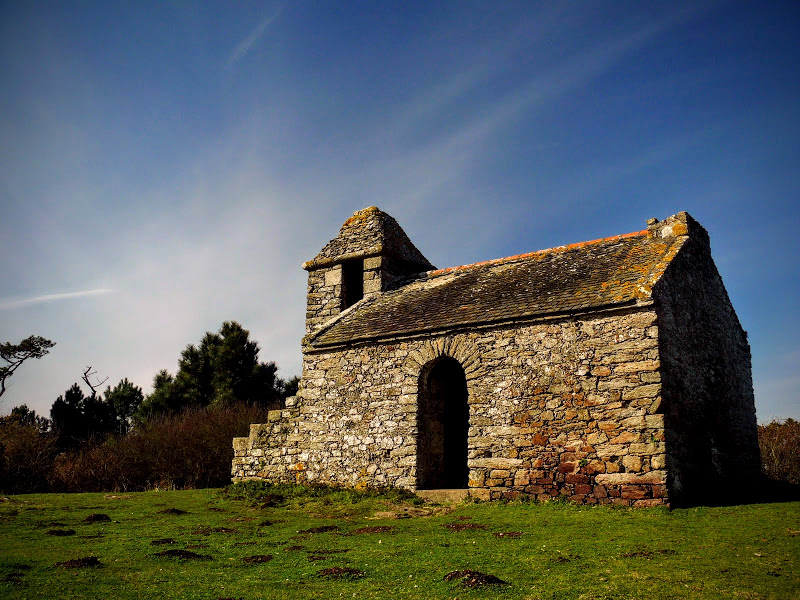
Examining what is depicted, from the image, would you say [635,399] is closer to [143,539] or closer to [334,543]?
[334,543]

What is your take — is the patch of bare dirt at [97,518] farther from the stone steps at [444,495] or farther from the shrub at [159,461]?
the shrub at [159,461]

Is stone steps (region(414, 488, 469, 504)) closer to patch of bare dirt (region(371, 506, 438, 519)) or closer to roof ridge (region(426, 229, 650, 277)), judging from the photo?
patch of bare dirt (region(371, 506, 438, 519))

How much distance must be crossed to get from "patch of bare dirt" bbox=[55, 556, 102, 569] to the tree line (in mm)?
13154

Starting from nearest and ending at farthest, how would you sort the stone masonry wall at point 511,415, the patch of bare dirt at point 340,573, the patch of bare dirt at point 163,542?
the patch of bare dirt at point 340,573 → the patch of bare dirt at point 163,542 → the stone masonry wall at point 511,415

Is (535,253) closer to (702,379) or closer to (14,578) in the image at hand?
(702,379)

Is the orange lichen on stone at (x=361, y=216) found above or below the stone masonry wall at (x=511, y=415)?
above

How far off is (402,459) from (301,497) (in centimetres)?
263

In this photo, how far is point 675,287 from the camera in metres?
13.7

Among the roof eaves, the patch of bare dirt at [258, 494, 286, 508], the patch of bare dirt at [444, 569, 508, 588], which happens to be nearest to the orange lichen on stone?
the roof eaves

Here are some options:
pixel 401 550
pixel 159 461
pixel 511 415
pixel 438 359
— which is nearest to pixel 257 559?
pixel 401 550

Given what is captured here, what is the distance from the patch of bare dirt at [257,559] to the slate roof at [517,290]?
7.26 meters

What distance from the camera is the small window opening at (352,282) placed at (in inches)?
766

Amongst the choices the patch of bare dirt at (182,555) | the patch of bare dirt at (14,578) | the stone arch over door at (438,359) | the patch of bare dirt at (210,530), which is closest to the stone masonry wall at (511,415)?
the stone arch over door at (438,359)

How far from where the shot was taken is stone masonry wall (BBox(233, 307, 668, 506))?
1207 centimetres
